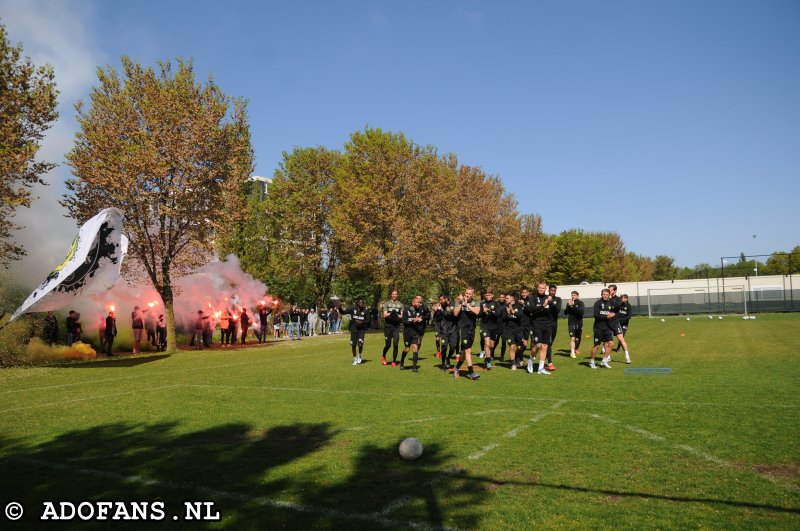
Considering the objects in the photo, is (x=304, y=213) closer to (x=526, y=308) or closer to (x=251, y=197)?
(x=251, y=197)

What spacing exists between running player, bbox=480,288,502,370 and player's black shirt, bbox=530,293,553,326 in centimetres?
155

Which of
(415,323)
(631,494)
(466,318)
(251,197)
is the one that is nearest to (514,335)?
(466,318)

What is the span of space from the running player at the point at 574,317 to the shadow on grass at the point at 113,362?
16.1 meters

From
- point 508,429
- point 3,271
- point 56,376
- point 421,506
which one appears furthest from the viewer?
point 3,271

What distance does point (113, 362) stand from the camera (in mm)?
21875

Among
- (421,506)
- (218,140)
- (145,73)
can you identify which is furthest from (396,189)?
(421,506)

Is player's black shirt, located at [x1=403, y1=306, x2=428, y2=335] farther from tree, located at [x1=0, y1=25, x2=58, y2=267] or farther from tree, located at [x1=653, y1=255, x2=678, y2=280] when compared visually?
tree, located at [x1=653, y1=255, x2=678, y2=280]

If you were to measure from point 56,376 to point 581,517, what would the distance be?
1743cm

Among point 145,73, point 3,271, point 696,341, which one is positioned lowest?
point 696,341

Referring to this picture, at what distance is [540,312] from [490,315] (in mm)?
1992

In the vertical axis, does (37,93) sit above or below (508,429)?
above

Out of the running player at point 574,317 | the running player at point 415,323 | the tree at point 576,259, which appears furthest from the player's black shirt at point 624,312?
the tree at point 576,259

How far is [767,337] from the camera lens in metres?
24.9

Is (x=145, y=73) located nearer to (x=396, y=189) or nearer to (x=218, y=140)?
(x=218, y=140)
